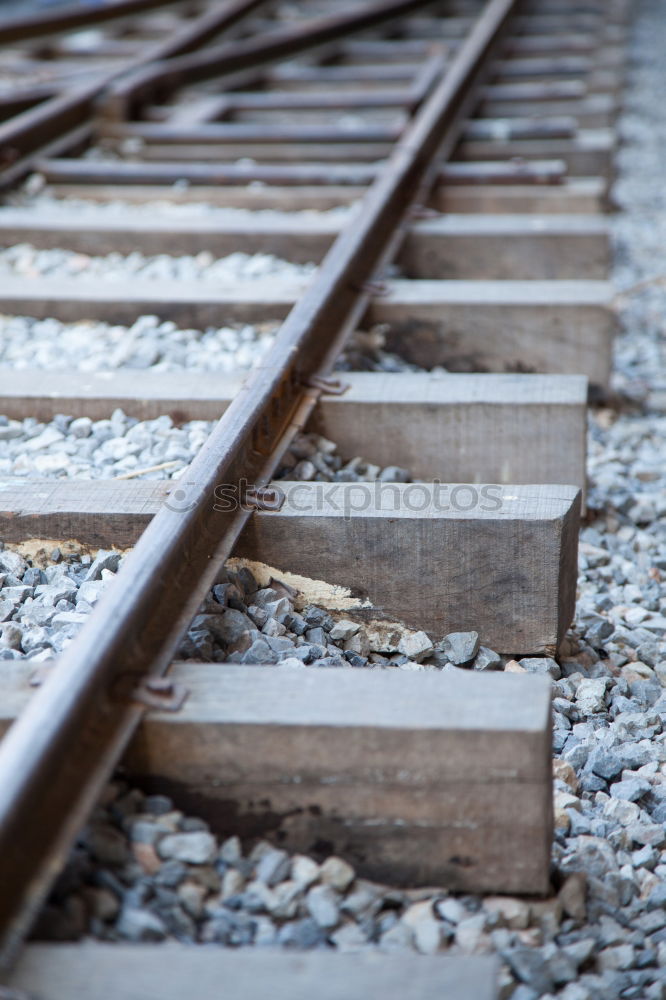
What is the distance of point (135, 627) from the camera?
5.92 feet

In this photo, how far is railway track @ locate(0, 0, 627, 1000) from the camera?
170 cm

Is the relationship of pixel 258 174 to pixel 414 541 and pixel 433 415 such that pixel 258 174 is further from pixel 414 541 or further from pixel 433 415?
pixel 414 541

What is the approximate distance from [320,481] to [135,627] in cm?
92

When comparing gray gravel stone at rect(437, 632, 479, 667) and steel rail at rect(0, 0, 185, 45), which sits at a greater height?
steel rail at rect(0, 0, 185, 45)

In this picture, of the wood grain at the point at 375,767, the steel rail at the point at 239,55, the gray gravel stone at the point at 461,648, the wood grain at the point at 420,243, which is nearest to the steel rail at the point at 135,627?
the wood grain at the point at 375,767

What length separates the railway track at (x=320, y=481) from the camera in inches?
67.0

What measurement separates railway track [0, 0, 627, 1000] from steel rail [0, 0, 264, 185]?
1.0 inches

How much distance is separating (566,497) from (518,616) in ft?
0.86

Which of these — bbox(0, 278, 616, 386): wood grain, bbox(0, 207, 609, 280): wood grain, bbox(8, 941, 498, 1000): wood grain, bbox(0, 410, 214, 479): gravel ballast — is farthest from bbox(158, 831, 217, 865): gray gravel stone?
bbox(0, 207, 609, 280): wood grain

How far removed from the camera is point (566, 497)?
7.69ft

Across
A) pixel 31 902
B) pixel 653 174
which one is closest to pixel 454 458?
pixel 31 902

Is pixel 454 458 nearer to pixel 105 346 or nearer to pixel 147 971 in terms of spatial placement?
pixel 105 346

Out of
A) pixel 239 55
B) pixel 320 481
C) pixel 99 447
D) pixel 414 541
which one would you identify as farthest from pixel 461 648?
pixel 239 55

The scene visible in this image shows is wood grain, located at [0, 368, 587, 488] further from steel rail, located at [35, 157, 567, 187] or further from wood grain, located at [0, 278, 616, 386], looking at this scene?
steel rail, located at [35, 157, 567, 187]
